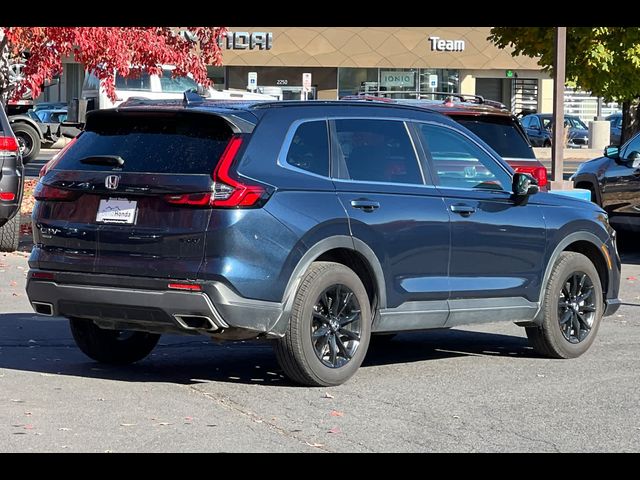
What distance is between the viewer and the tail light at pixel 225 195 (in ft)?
25.1

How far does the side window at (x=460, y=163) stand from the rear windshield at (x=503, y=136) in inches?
158

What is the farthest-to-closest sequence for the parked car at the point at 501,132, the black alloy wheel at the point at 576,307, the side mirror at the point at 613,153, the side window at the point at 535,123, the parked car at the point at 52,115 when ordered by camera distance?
the side window at the point at 535,123 → the parked car at the point at 52,115 → the side mirror at the point at 613,153 → the parked car at the point at 501,132 → the black alloy wheel at the point at 576,307

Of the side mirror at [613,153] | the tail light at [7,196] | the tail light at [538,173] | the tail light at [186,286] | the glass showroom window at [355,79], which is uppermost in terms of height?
the glass showroom window at [355,79]

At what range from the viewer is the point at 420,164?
29.0 ft

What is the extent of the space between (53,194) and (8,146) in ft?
18.6

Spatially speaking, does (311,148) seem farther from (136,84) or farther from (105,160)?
(136,84)

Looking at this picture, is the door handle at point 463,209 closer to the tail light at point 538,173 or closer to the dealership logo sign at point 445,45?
the tail light at point 538,173

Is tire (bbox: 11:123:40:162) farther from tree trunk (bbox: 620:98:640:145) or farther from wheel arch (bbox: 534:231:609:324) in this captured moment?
wheel arch (bbox: 534:231:609:324)

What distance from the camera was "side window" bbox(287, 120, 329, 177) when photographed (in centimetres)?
816

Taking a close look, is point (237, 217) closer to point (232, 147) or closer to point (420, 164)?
point (232, 147)

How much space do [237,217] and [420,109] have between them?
2004mm

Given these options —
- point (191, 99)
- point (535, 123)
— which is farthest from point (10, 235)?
point (535, 123)

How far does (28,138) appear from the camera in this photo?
2942 cm

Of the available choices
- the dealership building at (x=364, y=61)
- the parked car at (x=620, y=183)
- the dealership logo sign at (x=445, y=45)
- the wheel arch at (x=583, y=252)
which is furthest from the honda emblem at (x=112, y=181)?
the dealership logo sign at (x=445, y=45)
